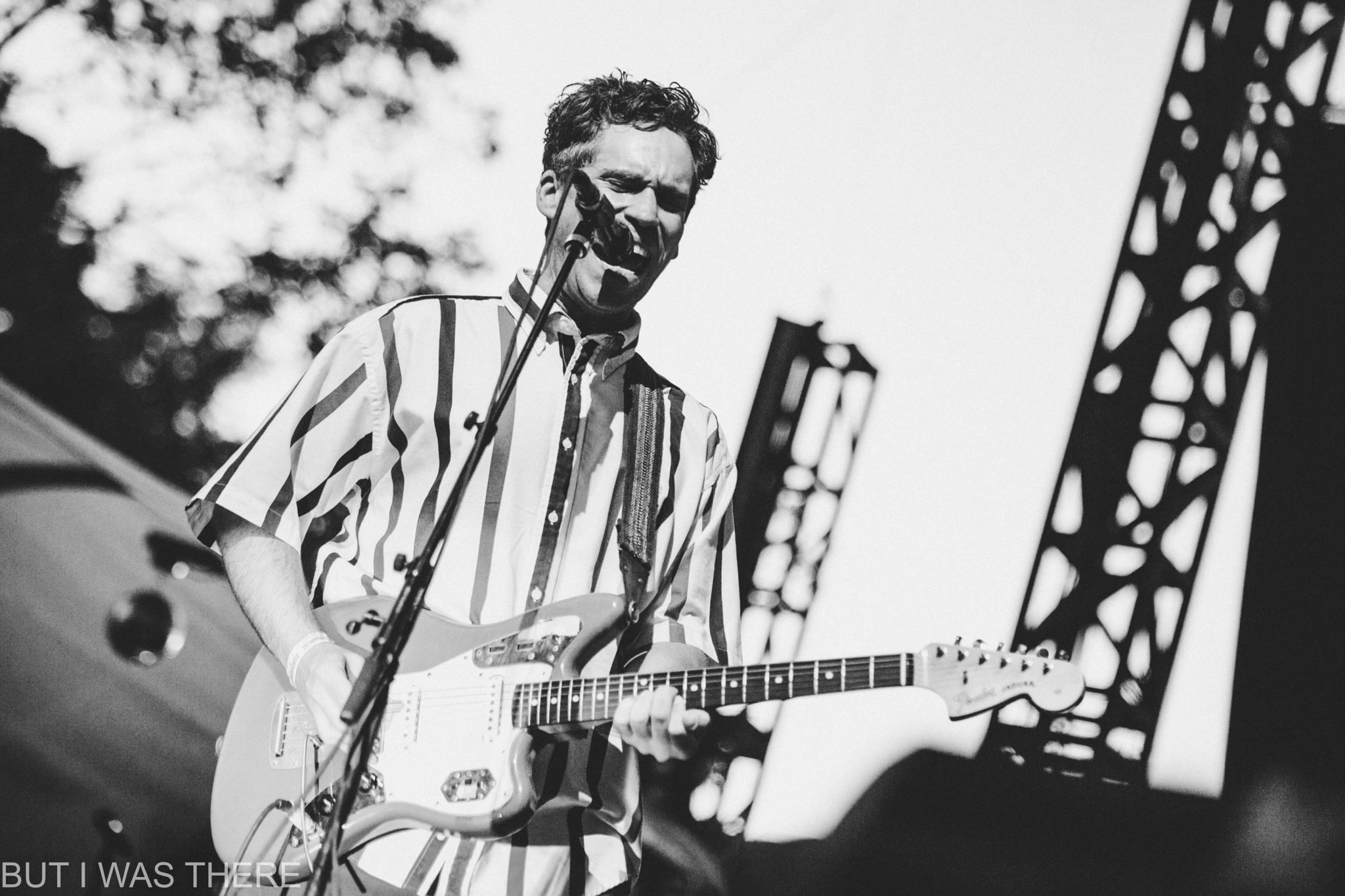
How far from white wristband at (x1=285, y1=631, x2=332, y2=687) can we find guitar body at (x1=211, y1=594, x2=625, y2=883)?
10cm

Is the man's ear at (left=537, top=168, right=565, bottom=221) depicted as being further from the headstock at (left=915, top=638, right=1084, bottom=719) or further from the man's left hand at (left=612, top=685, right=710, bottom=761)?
the headstock at (left=915, top=638, right=1084, bottom=719)

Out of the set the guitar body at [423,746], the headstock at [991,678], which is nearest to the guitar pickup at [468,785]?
the guitar body at [423,746]

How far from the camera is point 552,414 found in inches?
80.5

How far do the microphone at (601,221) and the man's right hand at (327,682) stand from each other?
0.84 meters

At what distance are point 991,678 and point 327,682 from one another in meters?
1.11

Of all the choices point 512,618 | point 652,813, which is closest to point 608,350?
point 512,618

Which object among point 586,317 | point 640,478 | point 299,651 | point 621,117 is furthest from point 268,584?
point 621,117

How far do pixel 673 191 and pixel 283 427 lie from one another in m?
0.93

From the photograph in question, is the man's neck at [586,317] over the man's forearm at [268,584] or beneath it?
over

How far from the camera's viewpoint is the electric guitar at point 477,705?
167 cm

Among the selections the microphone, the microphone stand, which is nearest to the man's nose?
the microphone

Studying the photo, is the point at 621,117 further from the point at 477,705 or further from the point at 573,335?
the point at 477,705

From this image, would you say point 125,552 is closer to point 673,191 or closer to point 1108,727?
point 673,191

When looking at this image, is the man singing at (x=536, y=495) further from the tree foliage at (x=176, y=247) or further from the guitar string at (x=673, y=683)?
the tree foliage at (x=176, y=247)
